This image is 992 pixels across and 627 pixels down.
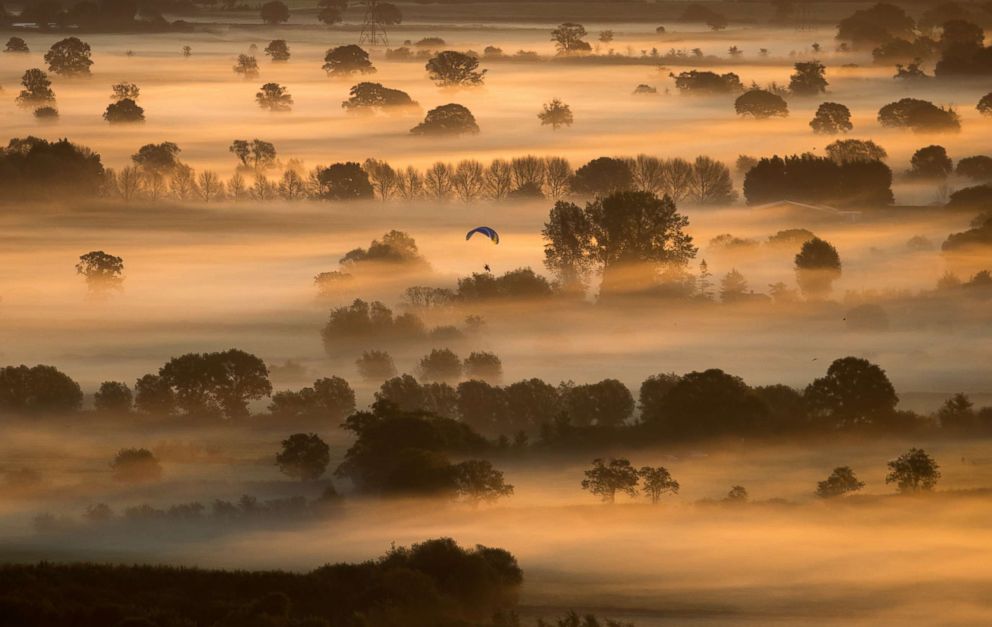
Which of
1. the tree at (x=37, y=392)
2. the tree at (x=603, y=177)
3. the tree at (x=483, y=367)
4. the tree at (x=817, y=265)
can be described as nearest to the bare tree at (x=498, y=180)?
the tree at (x=603, y=177)

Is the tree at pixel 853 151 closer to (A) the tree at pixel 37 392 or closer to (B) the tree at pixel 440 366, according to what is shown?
(B) the tree at pixel 440 366

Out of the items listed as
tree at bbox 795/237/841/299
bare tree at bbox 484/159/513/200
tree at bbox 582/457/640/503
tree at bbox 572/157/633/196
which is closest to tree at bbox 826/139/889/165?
tree at bbox 572/157/633/196

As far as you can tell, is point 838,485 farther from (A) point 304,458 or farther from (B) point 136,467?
(B) point 136,467

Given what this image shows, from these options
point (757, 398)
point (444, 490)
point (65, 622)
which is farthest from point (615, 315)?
point (65, 622)

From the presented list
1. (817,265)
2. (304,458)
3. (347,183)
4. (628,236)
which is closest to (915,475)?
(304,458)

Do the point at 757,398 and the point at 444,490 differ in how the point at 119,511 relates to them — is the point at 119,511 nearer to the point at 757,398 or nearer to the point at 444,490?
the point at 444,490
